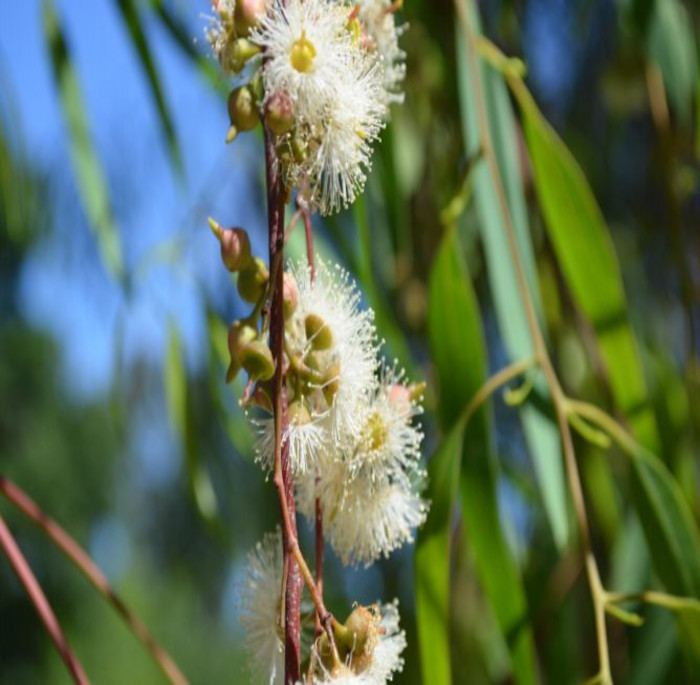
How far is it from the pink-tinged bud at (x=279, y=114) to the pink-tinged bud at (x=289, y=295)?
0.19ft

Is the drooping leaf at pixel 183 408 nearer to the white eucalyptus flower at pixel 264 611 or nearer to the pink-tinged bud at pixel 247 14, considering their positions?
the white eucalyptus flower at pixel 264 611

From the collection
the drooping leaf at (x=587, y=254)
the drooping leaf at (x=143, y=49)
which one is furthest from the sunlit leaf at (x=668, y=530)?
the drooping leaf at (x=143, y=49)

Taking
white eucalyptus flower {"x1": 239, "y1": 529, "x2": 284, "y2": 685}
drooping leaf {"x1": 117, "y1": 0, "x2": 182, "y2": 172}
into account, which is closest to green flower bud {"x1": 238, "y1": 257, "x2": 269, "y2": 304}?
white eucalyptus flower {"x1": 239, "y1": 529, "x2": 284, "y2": 685}

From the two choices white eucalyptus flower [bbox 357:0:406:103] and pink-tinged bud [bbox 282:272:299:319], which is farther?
white eucalyptus flower [bbox 357:0:406:103]

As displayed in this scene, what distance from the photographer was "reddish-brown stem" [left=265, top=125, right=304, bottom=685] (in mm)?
389

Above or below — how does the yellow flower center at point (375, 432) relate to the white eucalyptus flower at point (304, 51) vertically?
below

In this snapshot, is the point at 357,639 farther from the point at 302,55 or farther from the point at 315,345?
the point at 302,55

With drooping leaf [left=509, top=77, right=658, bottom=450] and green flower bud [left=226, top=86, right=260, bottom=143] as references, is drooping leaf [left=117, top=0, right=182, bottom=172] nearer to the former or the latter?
drooping leaf [left=509, top=77, right=658, bottom=450]

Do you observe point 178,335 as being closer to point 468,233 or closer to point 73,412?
point 468,233

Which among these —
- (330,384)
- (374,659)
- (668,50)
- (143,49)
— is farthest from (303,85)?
(668,50)

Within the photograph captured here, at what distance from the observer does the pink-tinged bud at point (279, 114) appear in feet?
1.35

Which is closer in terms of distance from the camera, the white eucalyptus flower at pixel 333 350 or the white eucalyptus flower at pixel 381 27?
the white eucalyptus flower at pixel 333 350

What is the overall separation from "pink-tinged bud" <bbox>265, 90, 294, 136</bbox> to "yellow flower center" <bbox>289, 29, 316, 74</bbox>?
0.02m

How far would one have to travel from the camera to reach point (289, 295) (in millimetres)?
438
